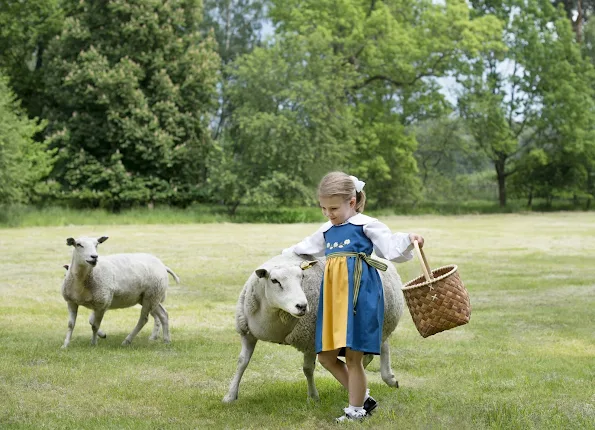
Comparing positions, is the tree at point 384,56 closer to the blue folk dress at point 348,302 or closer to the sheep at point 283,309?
the sheep at point 283,309

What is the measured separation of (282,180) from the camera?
42688 mm

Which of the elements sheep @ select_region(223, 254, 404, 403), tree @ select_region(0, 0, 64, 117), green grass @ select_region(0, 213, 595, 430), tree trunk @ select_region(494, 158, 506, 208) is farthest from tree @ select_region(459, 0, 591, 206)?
sheep @ select_region(223, 254, 404, 403)

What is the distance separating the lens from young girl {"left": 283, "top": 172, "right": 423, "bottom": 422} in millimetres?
5820

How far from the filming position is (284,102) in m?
45.1

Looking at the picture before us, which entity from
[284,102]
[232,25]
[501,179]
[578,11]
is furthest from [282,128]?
[578,11]

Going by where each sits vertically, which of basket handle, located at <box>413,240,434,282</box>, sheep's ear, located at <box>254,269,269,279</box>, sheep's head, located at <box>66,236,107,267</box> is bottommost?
sheep's head, located at <box>66,236,107,267</box>

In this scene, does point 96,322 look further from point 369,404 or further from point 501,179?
point 501,179

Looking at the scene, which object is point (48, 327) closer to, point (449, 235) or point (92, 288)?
point (92, 288)

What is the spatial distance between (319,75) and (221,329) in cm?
3620

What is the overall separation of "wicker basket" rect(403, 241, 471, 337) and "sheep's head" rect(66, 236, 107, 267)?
429cm

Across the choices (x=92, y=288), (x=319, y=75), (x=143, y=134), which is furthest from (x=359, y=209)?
(x=319, y=75)

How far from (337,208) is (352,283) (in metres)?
0.58

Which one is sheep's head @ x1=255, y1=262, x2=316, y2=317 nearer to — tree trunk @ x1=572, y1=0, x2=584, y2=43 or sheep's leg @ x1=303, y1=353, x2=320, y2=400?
sheep's leg @ x1=303, y1=353, x2=320, y2=400

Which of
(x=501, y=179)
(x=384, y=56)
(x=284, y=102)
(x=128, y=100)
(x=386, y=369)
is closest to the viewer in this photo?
(x=386, y=369)
